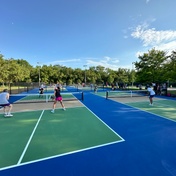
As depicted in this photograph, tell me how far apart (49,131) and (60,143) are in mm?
1204

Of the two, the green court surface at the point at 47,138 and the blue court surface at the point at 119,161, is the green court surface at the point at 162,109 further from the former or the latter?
the green court surface at the point at 47,138

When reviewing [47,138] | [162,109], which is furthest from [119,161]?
[162,109]

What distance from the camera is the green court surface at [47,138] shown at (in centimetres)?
357

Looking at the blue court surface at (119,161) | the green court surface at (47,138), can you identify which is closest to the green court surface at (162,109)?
the blue court surface at (119,161)

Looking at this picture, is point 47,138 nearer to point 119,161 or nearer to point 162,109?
point 119,161

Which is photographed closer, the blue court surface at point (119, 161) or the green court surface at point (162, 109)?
the blue court surface at point (119, 161)

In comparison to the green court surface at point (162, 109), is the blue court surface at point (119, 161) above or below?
below

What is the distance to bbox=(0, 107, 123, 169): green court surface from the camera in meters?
3.57

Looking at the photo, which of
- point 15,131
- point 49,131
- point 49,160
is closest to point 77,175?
point 49,160

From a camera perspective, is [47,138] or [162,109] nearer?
[47,138]

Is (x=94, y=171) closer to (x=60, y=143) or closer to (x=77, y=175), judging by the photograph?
(x=77, y=175)

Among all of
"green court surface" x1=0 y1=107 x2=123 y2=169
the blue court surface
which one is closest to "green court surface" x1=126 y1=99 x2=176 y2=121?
the blue court surface

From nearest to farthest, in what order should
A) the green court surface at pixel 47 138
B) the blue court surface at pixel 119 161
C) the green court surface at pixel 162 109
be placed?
1. the blue court surface at pixel 119 161
2. the green court surface at pixel 47 138
3. the green court surface at pixel 162 109

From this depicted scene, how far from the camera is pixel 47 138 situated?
4582 mm
